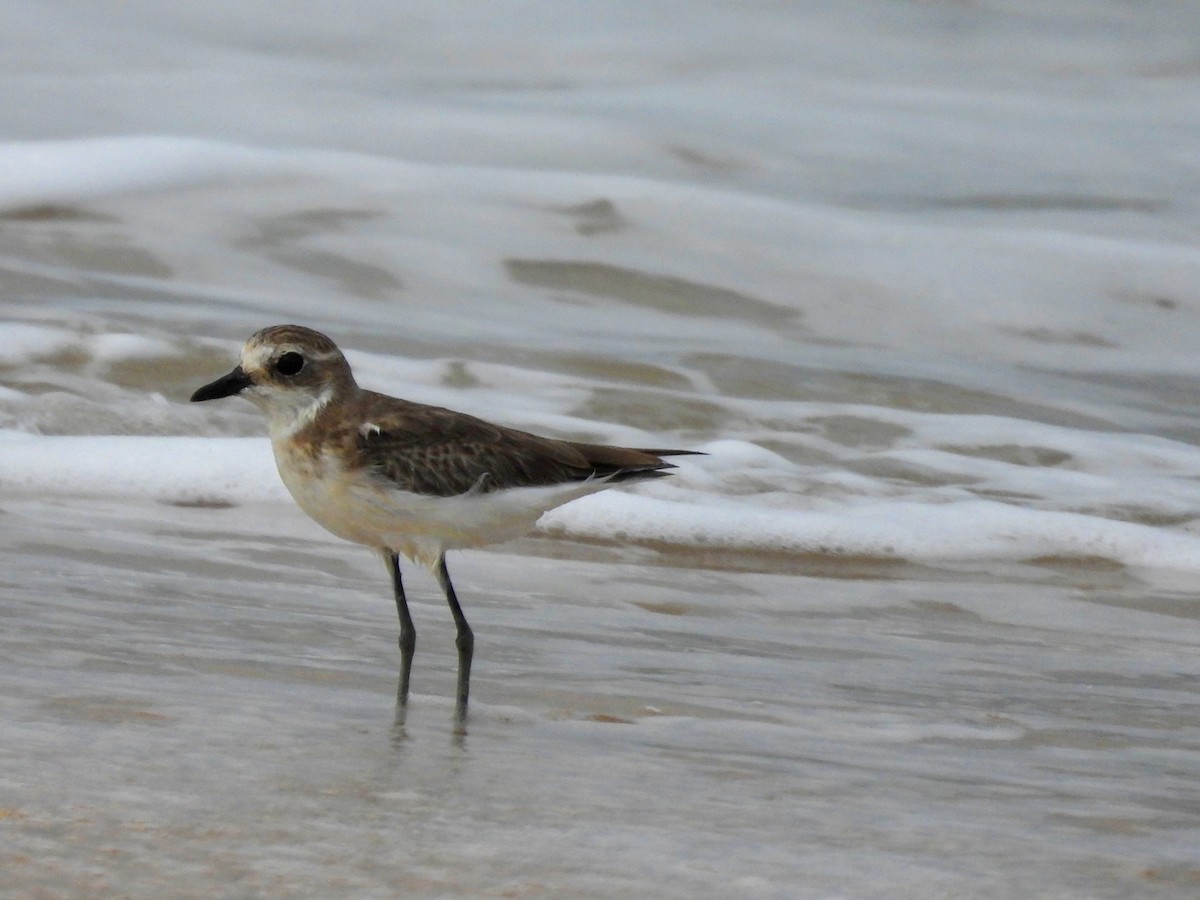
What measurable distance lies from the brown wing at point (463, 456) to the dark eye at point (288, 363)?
0.65ft

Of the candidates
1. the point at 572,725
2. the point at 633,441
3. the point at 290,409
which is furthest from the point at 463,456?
the point at 633,441

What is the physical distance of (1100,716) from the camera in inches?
187

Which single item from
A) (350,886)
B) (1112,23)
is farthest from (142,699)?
(1112,23)

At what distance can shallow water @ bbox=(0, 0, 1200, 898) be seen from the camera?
10.7 feet

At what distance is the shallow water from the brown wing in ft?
1.69

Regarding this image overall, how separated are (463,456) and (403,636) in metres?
0.46

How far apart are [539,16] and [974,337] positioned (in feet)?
31.8

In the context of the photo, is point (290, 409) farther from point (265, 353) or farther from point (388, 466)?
point (388, 466)

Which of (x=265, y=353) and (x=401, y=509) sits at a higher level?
(x=265, y=353)

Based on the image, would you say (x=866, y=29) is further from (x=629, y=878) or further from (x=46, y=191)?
(x=629, y=878)

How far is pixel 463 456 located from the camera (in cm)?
459

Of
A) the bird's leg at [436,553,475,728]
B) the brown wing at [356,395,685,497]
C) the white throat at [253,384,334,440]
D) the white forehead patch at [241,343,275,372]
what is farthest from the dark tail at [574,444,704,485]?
the white forehead patch at [241,343,275,372]

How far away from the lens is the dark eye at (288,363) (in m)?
4.51

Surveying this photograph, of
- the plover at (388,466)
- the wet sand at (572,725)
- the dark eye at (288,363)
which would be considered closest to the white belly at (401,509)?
the plover at (388,466)
